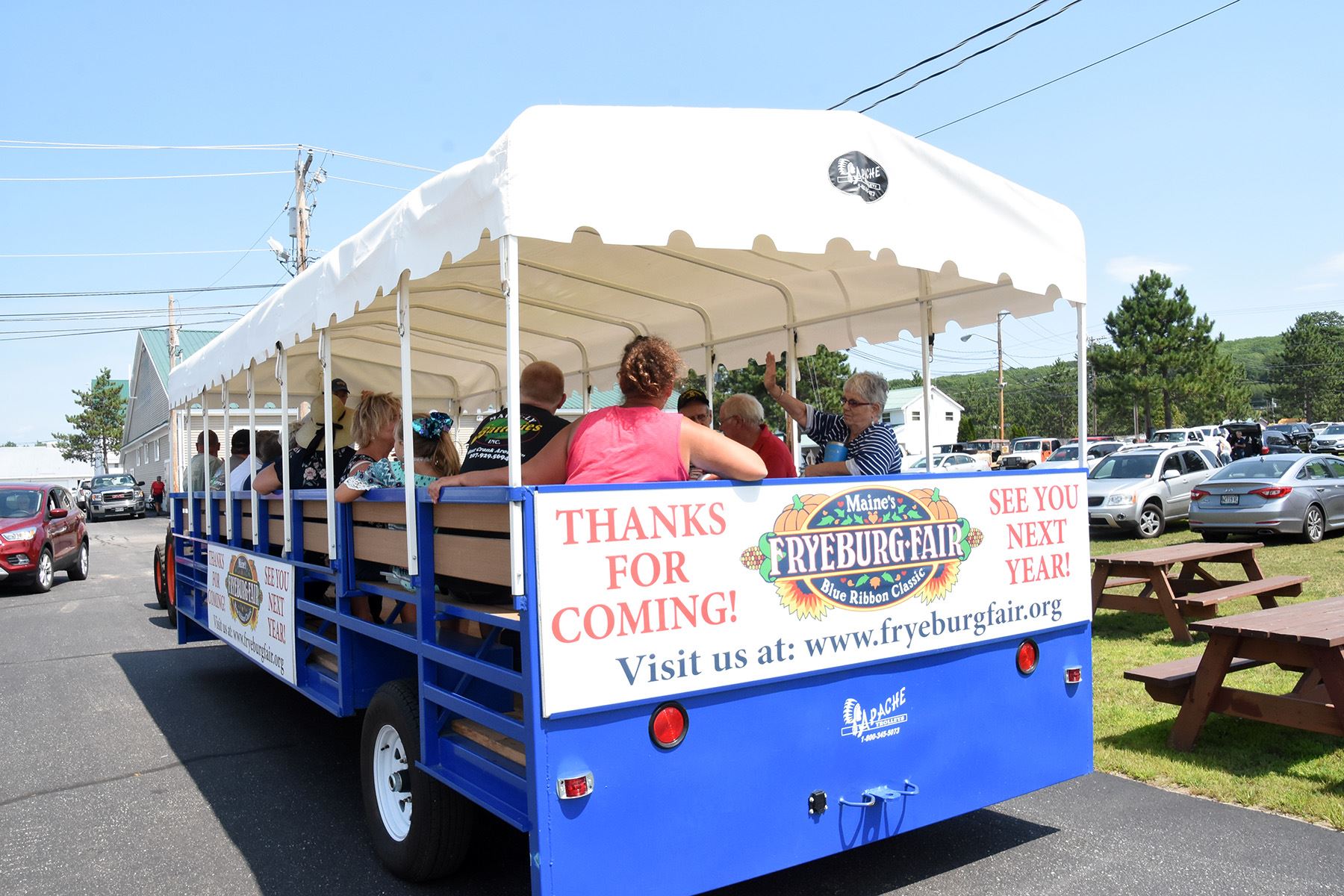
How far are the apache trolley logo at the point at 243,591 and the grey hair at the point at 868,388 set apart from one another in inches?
150

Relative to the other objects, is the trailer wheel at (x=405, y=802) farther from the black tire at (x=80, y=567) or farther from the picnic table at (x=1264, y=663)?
the black tire at (x=80, y=567)

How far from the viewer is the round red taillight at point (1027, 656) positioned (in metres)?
4.01

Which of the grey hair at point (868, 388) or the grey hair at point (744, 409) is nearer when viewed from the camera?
the grey hair at point (868, 388)

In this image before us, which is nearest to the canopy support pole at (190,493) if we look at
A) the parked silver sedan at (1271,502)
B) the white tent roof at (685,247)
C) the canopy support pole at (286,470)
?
the white tent roof at (685,247)

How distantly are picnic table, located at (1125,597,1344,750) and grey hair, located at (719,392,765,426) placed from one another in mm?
2591

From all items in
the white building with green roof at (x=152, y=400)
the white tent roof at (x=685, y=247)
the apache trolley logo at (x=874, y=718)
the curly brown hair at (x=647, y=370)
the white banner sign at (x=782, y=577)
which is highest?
the white building with green roof at (x=152, y=400)

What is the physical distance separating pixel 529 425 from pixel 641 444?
86 centimetres

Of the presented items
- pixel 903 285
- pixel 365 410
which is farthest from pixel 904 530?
pixel 365 410

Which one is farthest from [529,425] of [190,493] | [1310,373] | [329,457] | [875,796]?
[1310,373]

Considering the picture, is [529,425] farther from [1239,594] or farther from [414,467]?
[1239,594]

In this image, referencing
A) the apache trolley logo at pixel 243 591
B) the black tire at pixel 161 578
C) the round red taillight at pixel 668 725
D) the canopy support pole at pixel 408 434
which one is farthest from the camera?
the black tire at pixel 161 578

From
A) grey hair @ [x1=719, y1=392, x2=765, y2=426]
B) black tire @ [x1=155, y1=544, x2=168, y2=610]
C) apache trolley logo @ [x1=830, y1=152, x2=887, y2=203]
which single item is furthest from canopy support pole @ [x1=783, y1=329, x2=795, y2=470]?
black tire @ [x1=155, y1=544, x2=168, y2=610]

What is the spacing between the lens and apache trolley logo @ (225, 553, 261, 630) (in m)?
6.01

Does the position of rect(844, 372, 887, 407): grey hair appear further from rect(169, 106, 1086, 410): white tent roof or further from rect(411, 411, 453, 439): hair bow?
rect(411, 411, 453, 439): hair bow
